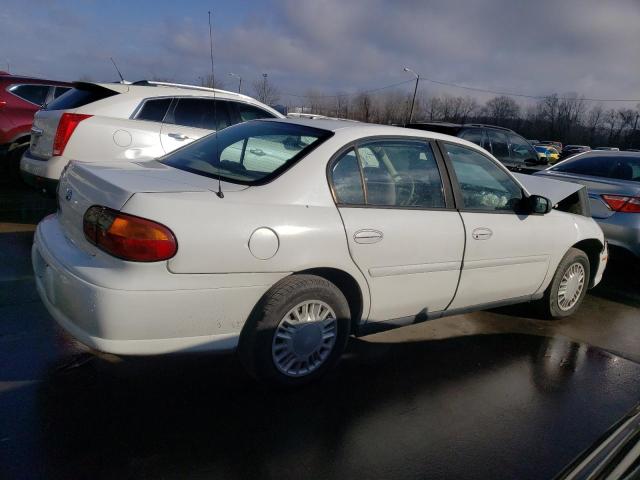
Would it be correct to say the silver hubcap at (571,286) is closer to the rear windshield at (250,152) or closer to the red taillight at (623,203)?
the red taillight at (623,203)

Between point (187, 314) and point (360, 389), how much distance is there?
120cm

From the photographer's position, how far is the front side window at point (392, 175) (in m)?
3.16

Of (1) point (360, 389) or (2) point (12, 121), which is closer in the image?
(1) point (360, 389)

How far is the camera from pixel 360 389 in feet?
10.4

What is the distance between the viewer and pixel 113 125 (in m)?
5.71

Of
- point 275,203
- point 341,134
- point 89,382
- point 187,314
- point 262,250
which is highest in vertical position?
point 341,134

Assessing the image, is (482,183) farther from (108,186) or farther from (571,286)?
(108,186)

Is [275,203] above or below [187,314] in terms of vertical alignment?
above

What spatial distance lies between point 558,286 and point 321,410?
2.66 metres

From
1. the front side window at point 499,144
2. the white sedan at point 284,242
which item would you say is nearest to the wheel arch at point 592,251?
the white sedan at point 284,242

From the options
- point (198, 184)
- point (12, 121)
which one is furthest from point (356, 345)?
point (12, 121)

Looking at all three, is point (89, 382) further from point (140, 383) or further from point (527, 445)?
point (527, 445)

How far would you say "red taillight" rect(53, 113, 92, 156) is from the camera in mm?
5535

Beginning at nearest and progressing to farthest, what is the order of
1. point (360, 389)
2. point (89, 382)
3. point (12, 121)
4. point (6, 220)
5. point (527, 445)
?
point (527, 445)
point (89, 382)
point (360, 389)
point (6, 220)
point (12, 121)
